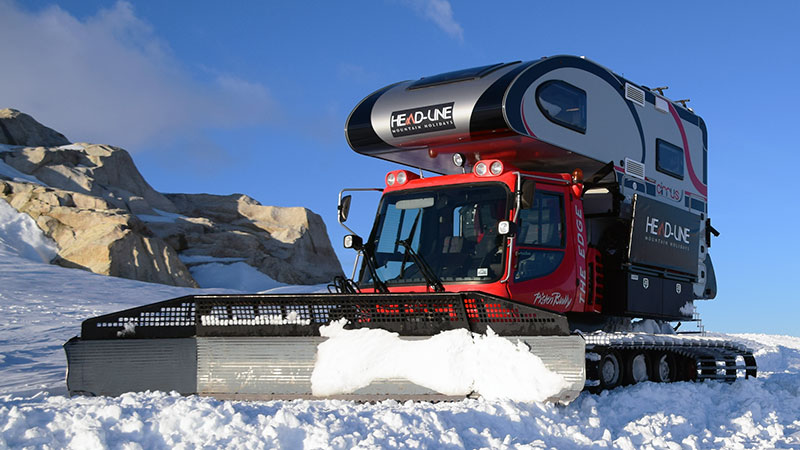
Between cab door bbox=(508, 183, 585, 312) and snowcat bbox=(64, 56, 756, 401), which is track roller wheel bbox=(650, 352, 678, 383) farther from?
cab door bbox=(508, 183, 585, 312)

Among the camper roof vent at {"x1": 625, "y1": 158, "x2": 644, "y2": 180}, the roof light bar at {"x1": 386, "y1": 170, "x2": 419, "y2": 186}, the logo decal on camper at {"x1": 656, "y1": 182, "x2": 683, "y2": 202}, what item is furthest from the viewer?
the logo decal on camper at {"x1": 656, "y1": 182, "x2": 683, "y2": 202}

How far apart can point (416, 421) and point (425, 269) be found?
2.95 meters

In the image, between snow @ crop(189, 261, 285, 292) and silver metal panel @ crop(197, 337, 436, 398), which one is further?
snow @ crop(189, 261, 285, 292)

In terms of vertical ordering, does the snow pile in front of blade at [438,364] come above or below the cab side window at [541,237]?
below

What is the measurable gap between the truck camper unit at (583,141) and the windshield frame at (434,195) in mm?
572

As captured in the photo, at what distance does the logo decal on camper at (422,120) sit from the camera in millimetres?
9695

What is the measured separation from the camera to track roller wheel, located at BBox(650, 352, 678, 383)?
34.6 ft

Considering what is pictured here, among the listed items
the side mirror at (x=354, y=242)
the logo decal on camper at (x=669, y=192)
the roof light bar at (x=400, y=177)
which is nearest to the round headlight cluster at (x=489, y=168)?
Result: the roof light bar at (x=400, y=177)

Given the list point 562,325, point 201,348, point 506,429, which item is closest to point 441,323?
point 562,325

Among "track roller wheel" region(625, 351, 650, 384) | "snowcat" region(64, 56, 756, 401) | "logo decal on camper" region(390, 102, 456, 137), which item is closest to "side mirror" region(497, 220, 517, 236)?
"snowcat" region(64, 56, 756, 401)

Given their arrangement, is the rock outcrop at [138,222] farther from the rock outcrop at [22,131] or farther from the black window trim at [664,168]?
the black window trim at [664,168]

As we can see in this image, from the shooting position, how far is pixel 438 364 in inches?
309

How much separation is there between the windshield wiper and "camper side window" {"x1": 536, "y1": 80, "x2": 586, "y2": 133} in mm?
2129

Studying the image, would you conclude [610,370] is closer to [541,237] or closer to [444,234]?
[541,237]
